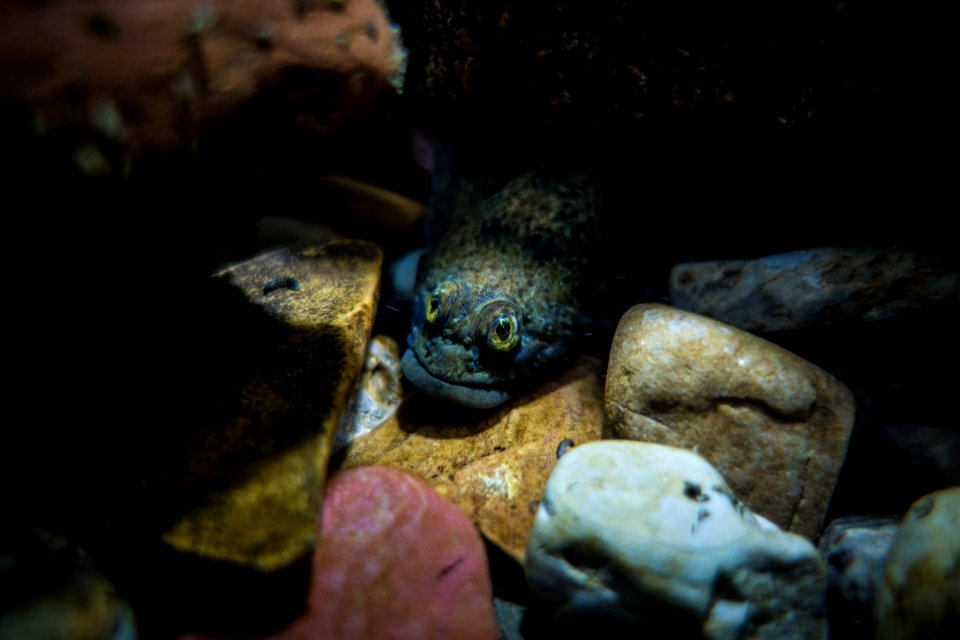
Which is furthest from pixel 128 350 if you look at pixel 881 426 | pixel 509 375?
→ pixel 881 426

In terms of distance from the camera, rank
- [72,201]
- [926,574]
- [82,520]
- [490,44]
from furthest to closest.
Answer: [490,44] → [82,520] → [926,574] → [72,201]

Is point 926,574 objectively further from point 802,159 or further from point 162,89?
point 162,89

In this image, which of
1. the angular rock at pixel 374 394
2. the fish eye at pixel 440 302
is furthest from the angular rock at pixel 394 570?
the fish eye at pixel 440 302

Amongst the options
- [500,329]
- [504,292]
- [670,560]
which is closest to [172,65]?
[500,329]

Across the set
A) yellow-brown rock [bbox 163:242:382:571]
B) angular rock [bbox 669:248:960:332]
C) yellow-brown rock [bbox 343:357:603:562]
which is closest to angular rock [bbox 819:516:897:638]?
angular rock [bbox 669:248:960:332]

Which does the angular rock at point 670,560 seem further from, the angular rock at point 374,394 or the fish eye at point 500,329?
the angular rock at point 374,394

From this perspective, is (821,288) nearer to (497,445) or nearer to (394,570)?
(497,445)

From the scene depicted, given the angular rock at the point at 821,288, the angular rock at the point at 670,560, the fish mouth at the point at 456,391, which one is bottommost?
the fish mouth at the point at 456,391
